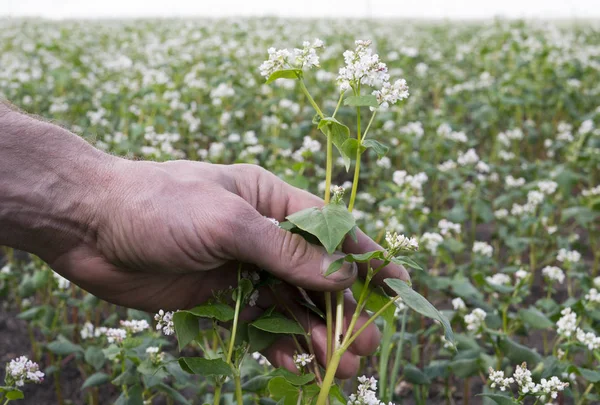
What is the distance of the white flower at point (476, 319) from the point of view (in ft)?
8.09

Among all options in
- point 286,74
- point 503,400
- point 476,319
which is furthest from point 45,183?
point 476,319

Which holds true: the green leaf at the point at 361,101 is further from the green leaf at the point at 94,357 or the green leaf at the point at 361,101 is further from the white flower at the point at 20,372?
the green leaf at the point at 94,357

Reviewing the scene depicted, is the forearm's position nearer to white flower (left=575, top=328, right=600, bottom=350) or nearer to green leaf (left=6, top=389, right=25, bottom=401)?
green leaf (left=6, top=389, right=25, bottom=401)

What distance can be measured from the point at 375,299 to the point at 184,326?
0.46m

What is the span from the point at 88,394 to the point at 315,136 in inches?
115

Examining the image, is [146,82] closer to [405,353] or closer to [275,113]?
[275,113]

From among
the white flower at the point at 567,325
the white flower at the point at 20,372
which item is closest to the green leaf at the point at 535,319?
the white flower at the point at 567,325

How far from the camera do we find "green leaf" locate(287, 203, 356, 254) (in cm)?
150

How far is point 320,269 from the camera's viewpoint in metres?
1.70

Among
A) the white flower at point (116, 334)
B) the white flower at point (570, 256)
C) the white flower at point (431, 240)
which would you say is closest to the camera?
the white flower at point (116, 334)

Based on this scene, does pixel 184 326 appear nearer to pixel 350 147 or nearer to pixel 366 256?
pixel 366 256

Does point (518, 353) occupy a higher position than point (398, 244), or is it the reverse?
point (398, 244)

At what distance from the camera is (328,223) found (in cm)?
153

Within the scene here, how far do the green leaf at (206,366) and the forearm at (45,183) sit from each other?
1.80 ft
